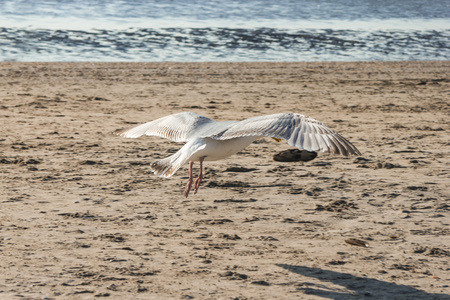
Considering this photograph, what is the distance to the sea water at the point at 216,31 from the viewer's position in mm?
18219

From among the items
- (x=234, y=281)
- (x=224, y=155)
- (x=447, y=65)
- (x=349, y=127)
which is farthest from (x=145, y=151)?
(x=447, y=65)

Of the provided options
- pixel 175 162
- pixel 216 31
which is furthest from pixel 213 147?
pixel 216 31

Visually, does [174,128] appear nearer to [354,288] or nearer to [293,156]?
[293,156]

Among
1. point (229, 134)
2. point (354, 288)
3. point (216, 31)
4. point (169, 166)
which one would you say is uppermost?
point (216, 31)

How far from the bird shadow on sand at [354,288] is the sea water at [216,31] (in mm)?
12630

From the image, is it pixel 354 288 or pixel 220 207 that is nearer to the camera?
pixel 354 288

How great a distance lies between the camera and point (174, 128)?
21.8 ft

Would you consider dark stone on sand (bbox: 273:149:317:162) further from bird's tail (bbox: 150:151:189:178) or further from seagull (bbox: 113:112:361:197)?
bird's tail (bbox: 150:151:189:178)

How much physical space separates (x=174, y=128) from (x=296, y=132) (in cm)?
170

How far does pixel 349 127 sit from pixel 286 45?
10257 millimetres

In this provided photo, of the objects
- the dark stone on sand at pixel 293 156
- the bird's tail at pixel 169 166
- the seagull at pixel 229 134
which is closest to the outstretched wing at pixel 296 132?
the seagull at pixel 229 134

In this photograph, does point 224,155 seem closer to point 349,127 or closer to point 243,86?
point 349,127

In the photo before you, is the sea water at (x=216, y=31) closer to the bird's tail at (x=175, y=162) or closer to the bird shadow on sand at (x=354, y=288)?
the bird's tail at (x=175, y=162)

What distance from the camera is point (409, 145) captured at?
30.6 ft
